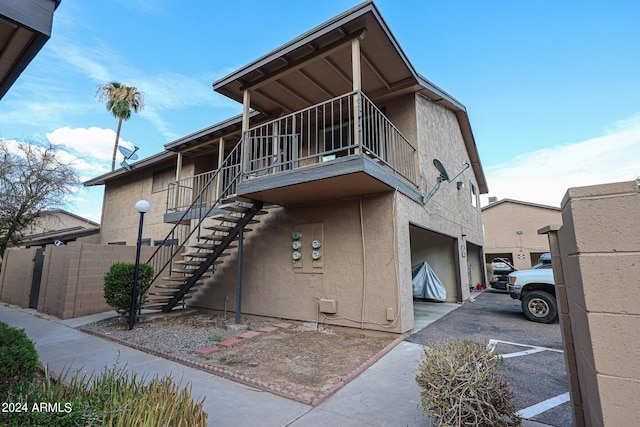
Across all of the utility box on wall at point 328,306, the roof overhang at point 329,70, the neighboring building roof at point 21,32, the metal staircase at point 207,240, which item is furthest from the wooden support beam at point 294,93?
the utility box on wall at point 328,306

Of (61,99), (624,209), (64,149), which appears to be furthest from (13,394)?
(64,149)

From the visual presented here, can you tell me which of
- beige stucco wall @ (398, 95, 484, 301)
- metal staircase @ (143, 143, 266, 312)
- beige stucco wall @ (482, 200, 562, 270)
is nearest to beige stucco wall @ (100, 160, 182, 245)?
metal staircase @ (143, 143, 266, 312)

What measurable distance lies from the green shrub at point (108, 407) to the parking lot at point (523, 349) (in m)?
3.38

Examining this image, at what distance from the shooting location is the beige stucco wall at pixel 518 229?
21.1 metres

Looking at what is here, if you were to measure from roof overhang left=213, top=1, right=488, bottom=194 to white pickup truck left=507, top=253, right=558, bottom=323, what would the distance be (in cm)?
545

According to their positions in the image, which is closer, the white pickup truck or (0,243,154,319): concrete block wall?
the white pickup truck

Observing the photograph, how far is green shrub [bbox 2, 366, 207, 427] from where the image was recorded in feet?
5.90

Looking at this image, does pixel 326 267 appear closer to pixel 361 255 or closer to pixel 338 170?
pixel 361 255

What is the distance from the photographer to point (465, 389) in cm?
222

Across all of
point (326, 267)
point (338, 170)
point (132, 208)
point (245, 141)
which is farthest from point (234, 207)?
point (132, 208)

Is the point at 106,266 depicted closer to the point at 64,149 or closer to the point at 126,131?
the point at 64,149

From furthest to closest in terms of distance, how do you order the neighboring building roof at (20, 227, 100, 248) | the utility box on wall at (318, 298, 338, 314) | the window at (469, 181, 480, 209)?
the neighboring building roof at (20, 227, 100, 248) → the window at (469, 181, 480, 209) → the utility box on wall at (318, 298, 338, 314)

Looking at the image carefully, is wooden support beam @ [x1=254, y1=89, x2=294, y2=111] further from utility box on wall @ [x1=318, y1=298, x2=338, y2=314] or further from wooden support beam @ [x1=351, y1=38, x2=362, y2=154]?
utility box on wall @ [x1=318, y1=298, x2=338, y2=314]

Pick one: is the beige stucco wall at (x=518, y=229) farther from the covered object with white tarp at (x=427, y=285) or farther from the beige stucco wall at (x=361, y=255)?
the covered object with white tarp at (x=427, y=285)
